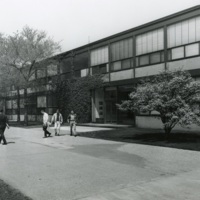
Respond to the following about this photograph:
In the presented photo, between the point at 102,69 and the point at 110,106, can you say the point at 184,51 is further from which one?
the point at 110,106

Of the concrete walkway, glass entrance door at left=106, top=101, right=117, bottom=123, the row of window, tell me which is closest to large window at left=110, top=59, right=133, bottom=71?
glass entrance door at left=106, top=101, right=117, bottom=123

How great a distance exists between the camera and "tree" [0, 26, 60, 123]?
26783 millimetres

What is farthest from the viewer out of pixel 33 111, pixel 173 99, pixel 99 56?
pixel 33 111

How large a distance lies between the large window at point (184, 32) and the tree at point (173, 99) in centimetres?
421

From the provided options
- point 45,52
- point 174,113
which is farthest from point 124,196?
point 45,52

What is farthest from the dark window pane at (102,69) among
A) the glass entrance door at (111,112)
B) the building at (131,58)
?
the glass entrance door at (111,112)

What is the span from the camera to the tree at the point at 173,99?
13.0 metres

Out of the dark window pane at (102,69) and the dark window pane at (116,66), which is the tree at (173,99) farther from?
the dark window pane at (102,69)

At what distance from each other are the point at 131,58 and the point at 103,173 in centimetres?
1495

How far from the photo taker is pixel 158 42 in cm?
1970

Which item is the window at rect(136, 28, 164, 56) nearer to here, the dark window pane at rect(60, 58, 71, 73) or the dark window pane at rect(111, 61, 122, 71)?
the dark window pane at rect(111, 61, 122, 71)

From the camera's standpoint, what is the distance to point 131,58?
2178cm

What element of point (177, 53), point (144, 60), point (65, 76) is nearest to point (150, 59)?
point (144, 60)

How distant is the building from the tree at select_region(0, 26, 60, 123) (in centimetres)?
195
